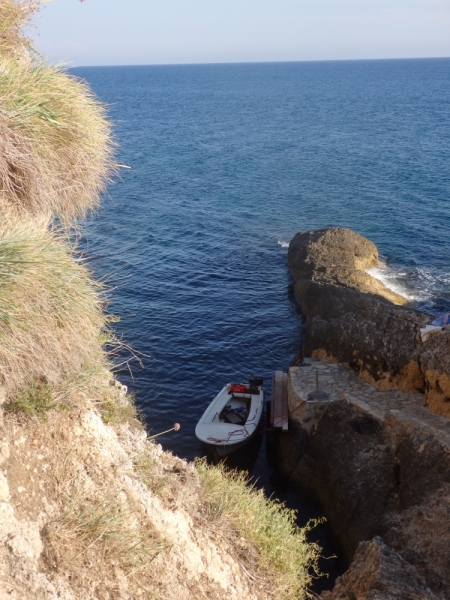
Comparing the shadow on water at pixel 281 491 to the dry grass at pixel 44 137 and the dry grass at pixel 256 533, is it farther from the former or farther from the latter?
the dry grass at pixel 44 137

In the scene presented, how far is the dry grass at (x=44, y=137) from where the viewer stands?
36.2 feet

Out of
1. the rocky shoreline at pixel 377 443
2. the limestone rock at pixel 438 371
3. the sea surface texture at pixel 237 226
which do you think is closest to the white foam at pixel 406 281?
the sea surface texture at pixel 237 226

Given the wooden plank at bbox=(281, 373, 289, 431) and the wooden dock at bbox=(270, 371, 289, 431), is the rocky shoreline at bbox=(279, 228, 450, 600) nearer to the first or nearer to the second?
the wooden plank at bbox=(281, 373, 289, 431)

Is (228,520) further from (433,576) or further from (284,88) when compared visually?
(284,88)

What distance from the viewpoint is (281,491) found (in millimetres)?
20078

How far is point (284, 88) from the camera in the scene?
17550 centimetres

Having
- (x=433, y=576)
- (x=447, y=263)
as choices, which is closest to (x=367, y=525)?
(x=433, y=576)

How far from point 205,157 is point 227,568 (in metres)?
67.3

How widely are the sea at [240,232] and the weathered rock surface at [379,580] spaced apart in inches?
194

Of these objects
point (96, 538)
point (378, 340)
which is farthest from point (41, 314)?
point (378, 340)

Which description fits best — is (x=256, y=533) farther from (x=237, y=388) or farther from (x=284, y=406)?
(x=237, y=388)

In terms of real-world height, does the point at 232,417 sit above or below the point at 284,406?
below

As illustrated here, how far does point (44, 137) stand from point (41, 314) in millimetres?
4649

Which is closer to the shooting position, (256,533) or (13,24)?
(256,533)
